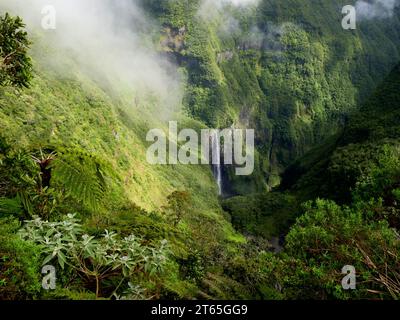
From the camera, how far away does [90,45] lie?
133750 mm

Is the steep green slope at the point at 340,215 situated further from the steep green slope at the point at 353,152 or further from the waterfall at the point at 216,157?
the waterfall at the point at 216,157

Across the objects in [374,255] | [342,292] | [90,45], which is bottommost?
[342,292]

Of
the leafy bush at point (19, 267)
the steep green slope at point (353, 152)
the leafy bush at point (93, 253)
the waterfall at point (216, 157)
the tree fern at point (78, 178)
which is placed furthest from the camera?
the waterfall at point (216, 157)

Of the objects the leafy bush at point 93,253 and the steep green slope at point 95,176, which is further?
the steep green slope at point 95,176

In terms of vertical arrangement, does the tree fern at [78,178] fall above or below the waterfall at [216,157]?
below

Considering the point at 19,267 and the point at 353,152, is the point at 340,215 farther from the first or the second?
the point at 353,152

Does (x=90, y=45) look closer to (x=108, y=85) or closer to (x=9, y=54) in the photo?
(x=108, y=85)

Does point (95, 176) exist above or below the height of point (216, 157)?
below

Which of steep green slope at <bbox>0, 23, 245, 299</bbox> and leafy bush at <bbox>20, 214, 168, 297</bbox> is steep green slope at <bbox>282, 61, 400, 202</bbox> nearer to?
steep green slope at <bbox>0, 23, 245, 299</bbox>

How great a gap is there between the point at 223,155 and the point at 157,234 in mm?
186923

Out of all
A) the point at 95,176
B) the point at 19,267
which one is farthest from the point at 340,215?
the point at 19,267

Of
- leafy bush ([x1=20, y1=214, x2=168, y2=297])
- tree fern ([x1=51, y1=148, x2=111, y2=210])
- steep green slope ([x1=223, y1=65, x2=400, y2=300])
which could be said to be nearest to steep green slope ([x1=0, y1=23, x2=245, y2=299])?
tree fern ([x1=51, y1=148, x2=111, y2=210])

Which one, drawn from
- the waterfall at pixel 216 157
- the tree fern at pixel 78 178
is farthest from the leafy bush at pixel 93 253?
the waterfall at pixel 216 157
